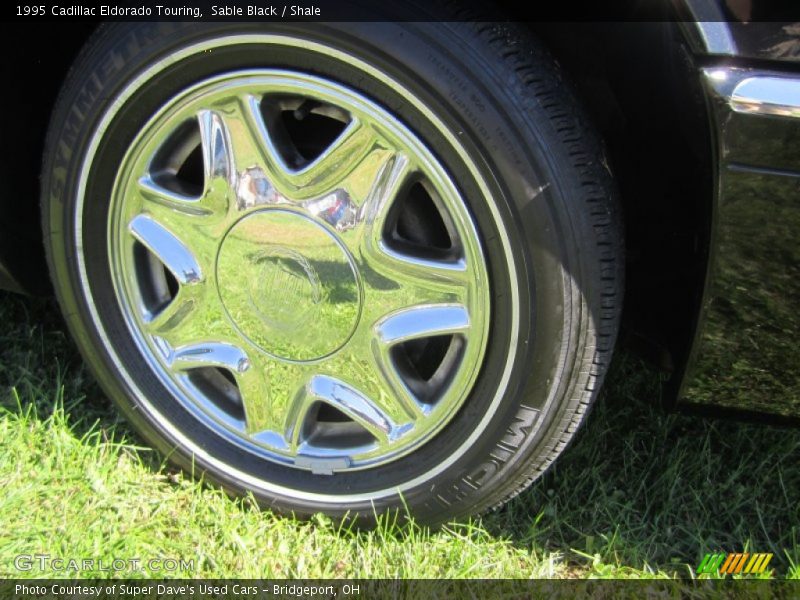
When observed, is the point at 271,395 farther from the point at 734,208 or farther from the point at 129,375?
the point at 734,208

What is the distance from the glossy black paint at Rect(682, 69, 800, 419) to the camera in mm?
1195

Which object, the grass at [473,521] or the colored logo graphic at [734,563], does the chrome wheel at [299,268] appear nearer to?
the grass at [473,521]

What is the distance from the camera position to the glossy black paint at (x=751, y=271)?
120 cm

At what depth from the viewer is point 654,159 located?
1.54m

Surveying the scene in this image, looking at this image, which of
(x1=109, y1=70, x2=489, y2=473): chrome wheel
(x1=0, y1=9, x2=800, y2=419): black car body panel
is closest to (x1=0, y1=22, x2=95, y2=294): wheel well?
(x1=0, y1=9, x2=800, y2=419): black car body panel

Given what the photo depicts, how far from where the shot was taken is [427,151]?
1418 mm

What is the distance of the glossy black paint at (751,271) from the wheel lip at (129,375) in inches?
12.9

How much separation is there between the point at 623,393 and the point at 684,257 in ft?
1.68

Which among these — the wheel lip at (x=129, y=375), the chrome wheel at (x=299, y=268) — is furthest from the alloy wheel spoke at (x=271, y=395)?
the wheel lip at (x=129, y=375)

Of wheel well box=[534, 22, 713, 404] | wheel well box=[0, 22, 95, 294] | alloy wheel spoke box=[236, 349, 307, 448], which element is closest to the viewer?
A: wheel well box=[534, 22, 713, 404]

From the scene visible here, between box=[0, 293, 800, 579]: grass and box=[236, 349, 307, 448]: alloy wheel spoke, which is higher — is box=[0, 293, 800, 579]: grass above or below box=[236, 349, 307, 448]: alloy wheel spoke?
below
